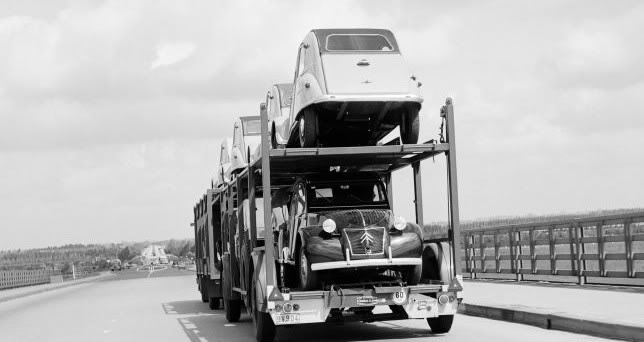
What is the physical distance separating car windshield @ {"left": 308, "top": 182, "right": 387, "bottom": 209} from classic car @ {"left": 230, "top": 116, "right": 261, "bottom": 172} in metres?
7.87

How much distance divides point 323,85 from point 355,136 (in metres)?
1.43

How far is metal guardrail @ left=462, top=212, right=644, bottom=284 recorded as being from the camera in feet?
57.3

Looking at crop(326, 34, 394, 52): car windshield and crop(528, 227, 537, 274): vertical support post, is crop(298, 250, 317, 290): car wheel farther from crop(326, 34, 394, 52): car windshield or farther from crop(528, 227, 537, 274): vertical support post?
crop(528, 227, 537, 274): vertical support post

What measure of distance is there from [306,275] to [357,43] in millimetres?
3513

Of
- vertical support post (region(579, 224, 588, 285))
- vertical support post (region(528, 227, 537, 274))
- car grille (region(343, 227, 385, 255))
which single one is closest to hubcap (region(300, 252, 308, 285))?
car grille (region(343, 227, 385, 255))

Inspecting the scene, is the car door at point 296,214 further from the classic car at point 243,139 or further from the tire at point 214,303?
the tire at point 214,303

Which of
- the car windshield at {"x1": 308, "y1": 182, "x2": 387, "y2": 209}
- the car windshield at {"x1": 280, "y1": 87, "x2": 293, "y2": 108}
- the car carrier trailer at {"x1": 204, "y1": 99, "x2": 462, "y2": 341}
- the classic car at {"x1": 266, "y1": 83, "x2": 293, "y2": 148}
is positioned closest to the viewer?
the car carrier trailer at {"x1": 204, "y1": 99, "x2": 462, "y2": 341}

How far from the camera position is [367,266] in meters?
12.0

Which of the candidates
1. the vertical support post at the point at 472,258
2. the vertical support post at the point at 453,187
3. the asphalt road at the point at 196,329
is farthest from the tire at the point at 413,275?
the vertical support post at the point at 472,258

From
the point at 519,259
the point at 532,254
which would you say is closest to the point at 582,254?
the point at 532,254

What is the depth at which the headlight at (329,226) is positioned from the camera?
39.2 feet

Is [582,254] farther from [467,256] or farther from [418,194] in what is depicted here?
[467,256]

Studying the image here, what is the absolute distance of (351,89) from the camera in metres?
13.0

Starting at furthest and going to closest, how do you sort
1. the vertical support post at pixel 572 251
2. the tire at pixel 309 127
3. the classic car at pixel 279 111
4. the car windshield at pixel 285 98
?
the vertical support post at pixel 572 251 → the car windshield at pixel 285 98 → the classic car at pixel 279 111 → the tire at pixel 309 127
